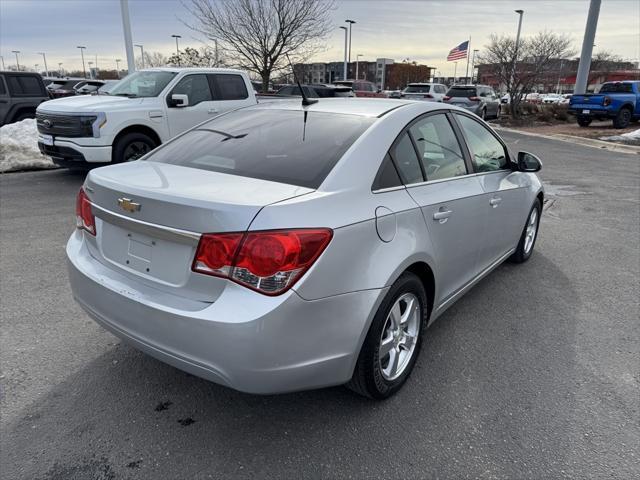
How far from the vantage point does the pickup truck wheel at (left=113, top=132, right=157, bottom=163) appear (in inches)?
324

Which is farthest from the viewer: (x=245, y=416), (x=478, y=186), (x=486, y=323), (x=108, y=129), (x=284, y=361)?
(x=108, y=129)

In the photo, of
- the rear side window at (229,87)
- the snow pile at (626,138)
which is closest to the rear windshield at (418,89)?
the snow pile at (626,138)

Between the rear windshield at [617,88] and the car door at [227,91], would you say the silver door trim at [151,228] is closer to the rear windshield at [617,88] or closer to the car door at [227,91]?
the car door at [227,91]

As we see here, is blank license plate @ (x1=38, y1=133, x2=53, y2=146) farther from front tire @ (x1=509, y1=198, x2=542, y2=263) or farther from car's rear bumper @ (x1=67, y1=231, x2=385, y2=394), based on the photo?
front tire @ (x1=509, y1=198, x2=542, y2=263)

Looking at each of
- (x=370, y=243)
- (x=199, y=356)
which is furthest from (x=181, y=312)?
(x=370, y=243)

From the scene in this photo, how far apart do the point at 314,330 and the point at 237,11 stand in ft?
61.5

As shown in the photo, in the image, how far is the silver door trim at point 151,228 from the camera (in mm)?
2160

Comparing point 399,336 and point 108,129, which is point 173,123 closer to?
point 108,129

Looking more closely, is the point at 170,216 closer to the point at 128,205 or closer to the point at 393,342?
the point at 128,205

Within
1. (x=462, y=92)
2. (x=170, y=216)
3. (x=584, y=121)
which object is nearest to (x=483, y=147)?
(x=170, y=216)

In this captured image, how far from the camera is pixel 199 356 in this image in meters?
2.14

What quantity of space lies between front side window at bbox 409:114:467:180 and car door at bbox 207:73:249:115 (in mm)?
6702

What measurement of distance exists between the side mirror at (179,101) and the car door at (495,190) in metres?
6.00

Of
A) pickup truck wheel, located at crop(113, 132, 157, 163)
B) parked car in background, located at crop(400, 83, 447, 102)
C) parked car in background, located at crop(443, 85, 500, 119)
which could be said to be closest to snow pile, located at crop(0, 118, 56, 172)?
pickup truck wheel, located at crop(113, 132, 157, 163)
